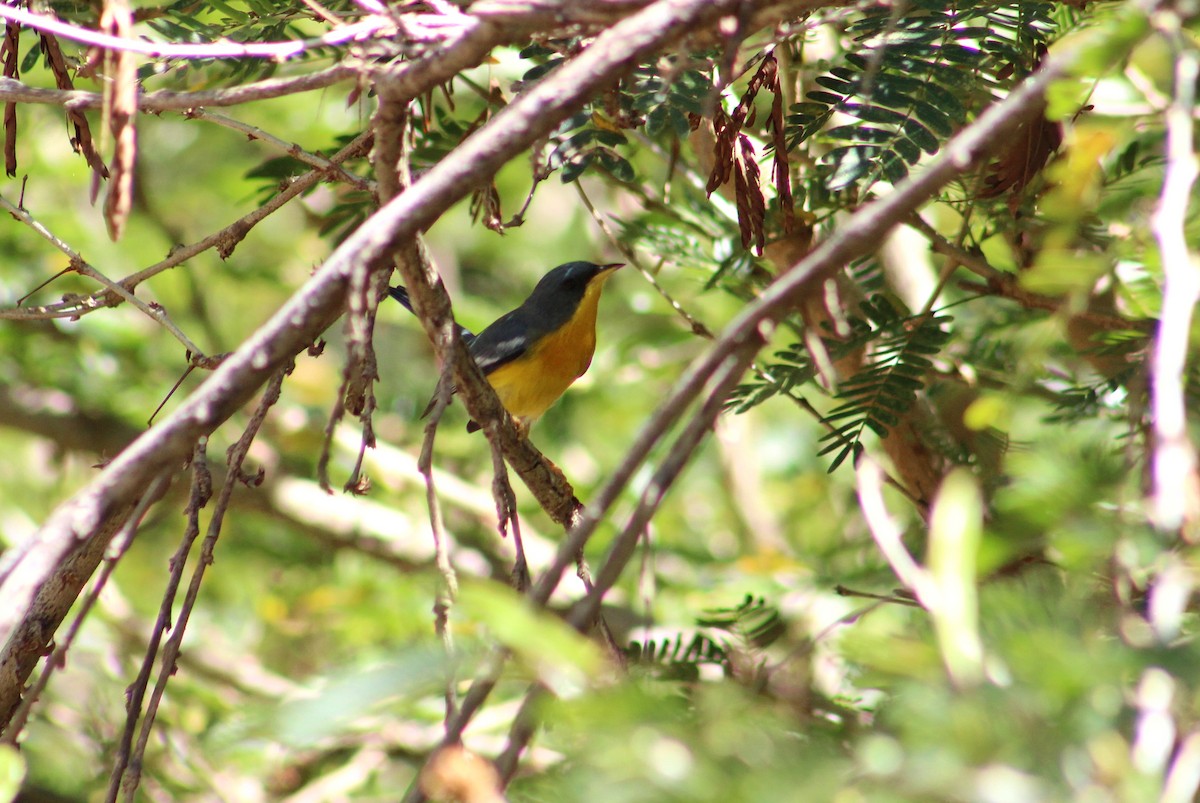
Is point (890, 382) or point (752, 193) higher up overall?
point (752, 193)

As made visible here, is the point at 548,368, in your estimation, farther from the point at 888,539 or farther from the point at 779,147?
the point at 888,539

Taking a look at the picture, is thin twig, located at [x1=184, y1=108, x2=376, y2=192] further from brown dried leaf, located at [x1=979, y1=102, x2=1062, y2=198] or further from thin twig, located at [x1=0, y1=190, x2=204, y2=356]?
brown dried leaf, located at [x1=979, y1=102, x2=1062, y2=198]

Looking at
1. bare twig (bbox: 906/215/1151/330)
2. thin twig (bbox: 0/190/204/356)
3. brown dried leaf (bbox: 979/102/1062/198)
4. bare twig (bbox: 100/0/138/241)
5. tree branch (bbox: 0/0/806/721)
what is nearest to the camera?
tree branch (bbox: 0/0/806/721)

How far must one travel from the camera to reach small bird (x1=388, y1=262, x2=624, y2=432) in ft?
19.9

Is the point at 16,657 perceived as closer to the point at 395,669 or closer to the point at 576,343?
the point at 395,669

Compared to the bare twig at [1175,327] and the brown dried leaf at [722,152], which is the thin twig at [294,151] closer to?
the brown dried leaf at [722,152]

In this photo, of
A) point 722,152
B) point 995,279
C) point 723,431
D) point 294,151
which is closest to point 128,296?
point 294,151

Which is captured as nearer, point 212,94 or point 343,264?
point 343,264

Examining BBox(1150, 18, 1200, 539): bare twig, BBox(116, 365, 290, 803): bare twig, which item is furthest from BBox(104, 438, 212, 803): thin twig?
BBox(1150, 18, 1200, 539): bare twig

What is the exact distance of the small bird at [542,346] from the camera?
605 cm

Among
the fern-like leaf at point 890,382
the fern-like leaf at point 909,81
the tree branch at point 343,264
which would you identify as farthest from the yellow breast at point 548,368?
the tree branch at point 343,264

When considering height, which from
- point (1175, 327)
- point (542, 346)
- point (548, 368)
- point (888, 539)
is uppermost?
point (542, 346)

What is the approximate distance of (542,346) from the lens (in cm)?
605

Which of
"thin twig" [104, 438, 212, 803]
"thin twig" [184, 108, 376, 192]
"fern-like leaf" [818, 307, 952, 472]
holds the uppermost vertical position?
"thin twig" [184, 108, 376, 192]
